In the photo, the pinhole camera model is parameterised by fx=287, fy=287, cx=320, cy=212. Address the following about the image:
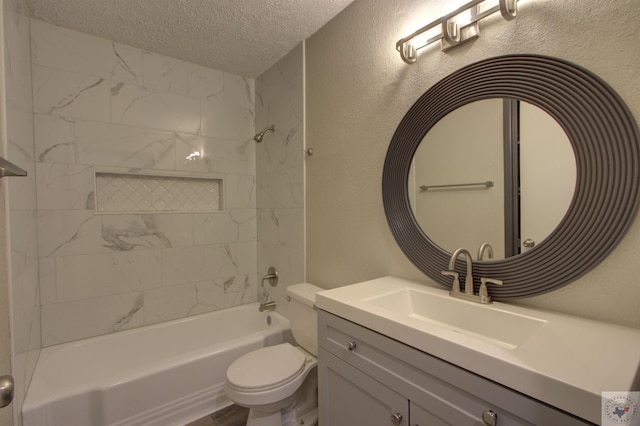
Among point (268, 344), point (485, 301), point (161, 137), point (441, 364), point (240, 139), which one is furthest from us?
point (240, 139)

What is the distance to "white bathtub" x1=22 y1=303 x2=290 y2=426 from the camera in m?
1.51

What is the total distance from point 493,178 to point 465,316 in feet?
1.82

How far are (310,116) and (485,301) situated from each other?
1590 mm

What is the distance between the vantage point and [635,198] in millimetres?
808

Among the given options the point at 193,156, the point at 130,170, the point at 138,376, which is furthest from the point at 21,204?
the point at 193,156

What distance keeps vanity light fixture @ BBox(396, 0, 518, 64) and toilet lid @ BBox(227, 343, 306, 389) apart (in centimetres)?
169

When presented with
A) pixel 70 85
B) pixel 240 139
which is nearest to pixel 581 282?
pixel 240 139

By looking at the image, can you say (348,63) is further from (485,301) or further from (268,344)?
(268,344)

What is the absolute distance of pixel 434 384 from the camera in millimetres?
822

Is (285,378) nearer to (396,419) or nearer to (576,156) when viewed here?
(396,419)

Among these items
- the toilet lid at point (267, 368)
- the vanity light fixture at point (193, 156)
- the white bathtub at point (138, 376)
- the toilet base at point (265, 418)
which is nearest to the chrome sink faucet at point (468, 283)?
the toilet lid at point (267, 368)

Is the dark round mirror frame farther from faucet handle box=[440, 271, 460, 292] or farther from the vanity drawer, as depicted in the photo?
the vanity drawer

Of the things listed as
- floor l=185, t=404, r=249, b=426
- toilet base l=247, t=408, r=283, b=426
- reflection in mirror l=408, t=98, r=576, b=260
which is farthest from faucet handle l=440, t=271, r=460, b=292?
floor l=185, t=404, r=249, b=426

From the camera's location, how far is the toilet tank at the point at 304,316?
1.69m
